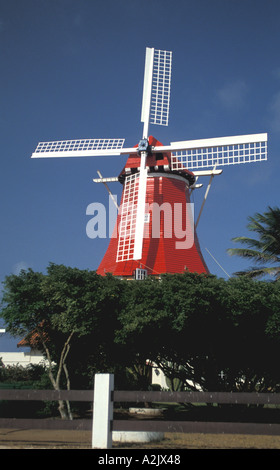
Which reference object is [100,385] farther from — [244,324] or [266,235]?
[266,235]

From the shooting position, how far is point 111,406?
757 centimetres

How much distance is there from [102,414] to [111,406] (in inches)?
7.6

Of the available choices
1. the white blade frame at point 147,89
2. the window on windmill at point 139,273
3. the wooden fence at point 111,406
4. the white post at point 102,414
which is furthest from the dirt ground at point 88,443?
the white blade frame at point 147,89

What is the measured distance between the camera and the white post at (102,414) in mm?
7410

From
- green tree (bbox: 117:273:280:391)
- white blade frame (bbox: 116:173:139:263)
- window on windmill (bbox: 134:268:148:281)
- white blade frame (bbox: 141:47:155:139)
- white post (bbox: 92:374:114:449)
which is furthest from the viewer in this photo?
white blade frame (bbox: 141:47:155:139)

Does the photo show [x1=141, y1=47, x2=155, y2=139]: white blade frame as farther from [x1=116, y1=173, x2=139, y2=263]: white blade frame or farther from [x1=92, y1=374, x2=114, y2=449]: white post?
[x1=92, y1=374, x2=114, y2=449]: white post

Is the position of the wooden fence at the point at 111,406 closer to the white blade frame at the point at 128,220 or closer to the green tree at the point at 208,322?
the green tree at the point at 208,322

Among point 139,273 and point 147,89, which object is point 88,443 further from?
point 147,89

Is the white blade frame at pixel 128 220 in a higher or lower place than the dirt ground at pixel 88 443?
higher

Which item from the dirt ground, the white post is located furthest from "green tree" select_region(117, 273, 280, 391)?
the white post

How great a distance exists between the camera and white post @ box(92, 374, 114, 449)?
24.3ft

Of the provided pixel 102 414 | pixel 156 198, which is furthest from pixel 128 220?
pixel 102 414

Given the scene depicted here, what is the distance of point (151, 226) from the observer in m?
27.6
